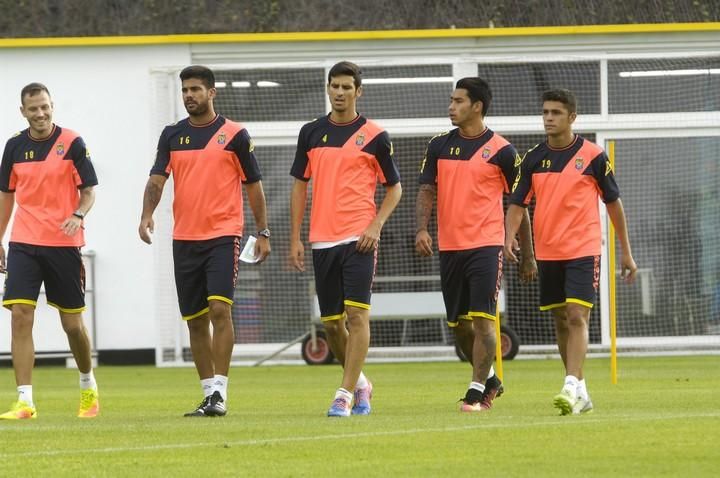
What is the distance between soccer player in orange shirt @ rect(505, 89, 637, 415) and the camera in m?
10.4

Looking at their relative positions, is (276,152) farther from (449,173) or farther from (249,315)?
(449,173)

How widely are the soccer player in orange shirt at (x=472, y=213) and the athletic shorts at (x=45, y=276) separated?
2.18m

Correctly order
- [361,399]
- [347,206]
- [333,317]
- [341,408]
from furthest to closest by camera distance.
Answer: [361,399] → [333,317] → [347,206] → [341,408]

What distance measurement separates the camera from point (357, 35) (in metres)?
20.4

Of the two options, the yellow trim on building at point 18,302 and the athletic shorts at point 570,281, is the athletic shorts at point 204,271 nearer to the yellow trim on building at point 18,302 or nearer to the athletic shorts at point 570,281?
the yellow trim on building at point 18,302

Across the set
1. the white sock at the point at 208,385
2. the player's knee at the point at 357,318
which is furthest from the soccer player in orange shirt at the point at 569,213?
the white sock at the point at 208,385

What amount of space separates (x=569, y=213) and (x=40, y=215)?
10.8 ft

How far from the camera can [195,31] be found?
76.1 feet

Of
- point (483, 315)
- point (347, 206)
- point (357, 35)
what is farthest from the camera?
point (357, 35)

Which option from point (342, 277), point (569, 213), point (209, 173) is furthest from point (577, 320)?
point (209, 173)

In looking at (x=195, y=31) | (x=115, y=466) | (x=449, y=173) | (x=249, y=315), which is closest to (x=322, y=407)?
(x=449, y=173)

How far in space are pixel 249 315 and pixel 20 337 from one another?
9.84 metres

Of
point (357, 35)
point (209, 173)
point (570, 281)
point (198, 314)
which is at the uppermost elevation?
point (357, 35)

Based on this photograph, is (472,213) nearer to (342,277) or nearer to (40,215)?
(342,277)
